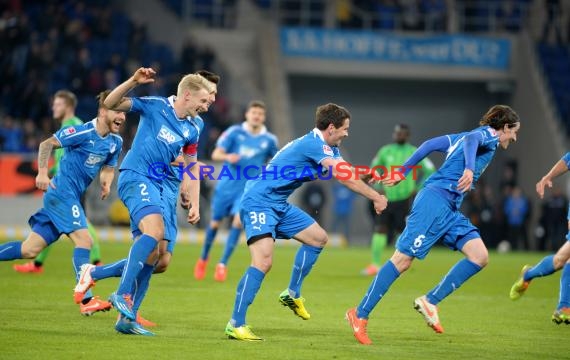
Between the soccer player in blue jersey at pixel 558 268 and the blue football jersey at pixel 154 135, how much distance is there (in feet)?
13.4

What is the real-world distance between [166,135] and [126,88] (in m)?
0.86

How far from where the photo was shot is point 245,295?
9250mm

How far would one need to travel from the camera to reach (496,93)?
114ft

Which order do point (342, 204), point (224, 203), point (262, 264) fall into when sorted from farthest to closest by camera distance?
point (342, 204), point (224, 203), point (262, 264)

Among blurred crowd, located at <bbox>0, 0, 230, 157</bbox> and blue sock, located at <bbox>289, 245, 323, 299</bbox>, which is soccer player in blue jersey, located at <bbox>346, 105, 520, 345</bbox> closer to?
blue sock, located at <bbox>289, 245, 323, 299</bbox>

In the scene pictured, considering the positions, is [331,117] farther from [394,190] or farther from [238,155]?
[394,190]

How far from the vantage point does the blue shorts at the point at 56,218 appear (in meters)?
11.3

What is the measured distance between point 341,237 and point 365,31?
24.5ft

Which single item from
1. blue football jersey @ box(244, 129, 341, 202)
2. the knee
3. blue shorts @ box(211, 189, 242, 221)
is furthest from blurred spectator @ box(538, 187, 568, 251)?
the knee

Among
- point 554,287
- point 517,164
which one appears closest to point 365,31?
point 517,164

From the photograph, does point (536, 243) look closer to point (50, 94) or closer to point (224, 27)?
point (224, 27)

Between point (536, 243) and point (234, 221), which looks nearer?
point (234, 221)

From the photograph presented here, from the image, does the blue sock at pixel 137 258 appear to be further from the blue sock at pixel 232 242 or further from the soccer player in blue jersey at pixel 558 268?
the blue sock at pixel 232 242

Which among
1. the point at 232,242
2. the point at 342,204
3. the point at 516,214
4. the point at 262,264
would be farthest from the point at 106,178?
the point at 516,214
